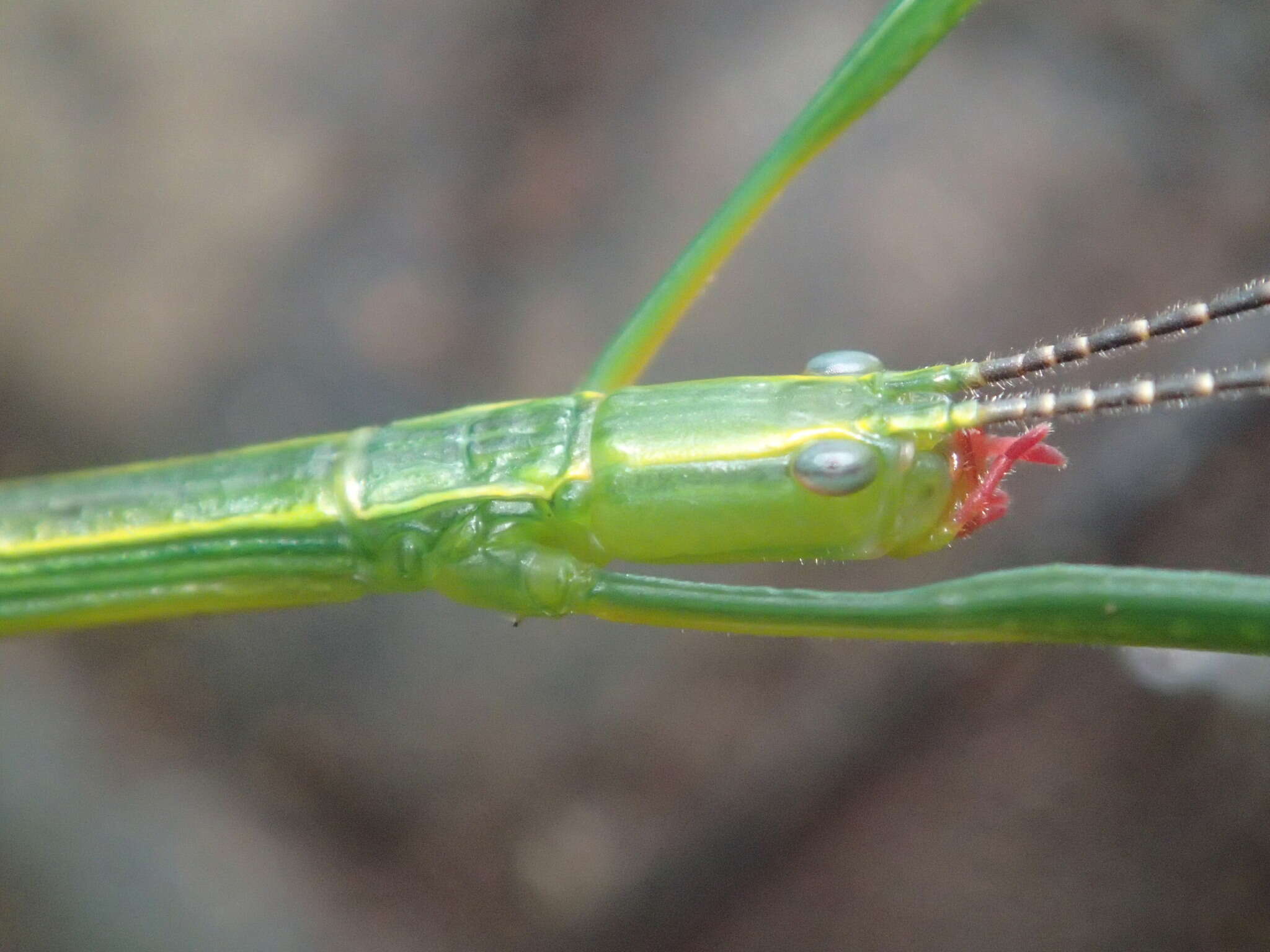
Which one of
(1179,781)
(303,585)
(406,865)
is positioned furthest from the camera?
(406,865)

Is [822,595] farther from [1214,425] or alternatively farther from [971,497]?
[1214,425]

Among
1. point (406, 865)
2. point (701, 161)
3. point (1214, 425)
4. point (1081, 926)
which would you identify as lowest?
point (1081, 926)

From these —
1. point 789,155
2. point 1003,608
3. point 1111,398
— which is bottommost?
point 1003,608

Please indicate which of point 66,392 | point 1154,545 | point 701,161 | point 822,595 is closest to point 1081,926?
point 1154,545

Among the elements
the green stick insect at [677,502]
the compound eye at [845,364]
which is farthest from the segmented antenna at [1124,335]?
the compound eye at [845,364]

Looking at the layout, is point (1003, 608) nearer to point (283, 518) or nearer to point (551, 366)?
point (283, 518)

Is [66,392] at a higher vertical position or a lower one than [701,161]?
lower

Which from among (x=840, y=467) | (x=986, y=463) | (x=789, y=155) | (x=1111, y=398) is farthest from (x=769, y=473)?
(x=789, y=155)
